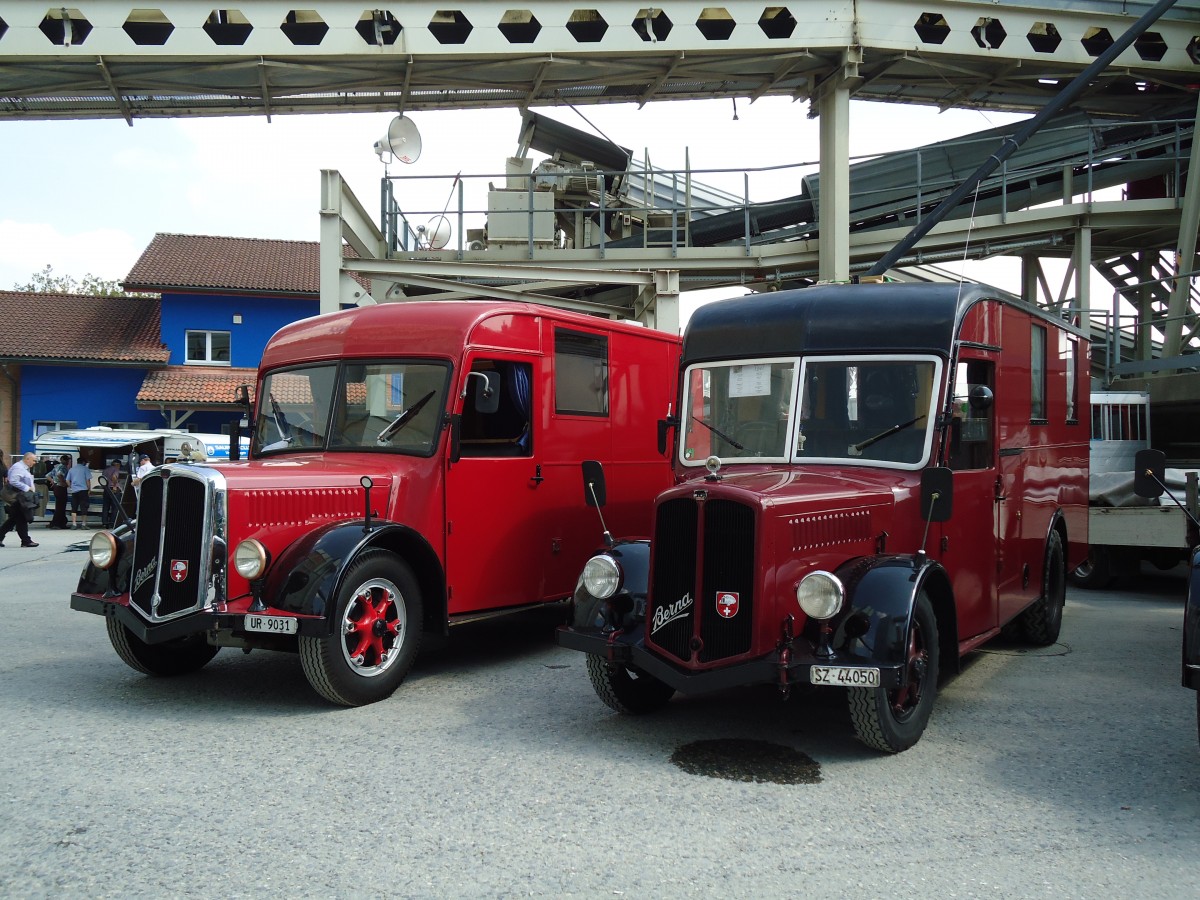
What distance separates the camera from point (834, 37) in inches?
592

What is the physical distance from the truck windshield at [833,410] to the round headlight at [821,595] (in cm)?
127

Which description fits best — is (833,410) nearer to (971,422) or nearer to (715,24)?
(971,422)

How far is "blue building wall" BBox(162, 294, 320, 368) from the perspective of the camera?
3438 centimetres

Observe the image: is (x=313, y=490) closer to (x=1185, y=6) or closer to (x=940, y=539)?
(x=940, y=539)

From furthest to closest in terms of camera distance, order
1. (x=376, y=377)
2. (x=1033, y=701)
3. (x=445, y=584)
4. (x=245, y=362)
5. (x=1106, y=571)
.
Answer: (x=245, y=362), (x=1106, y=571), (x=376, y=377), (x=445, y=584), (x=1033, y=701)

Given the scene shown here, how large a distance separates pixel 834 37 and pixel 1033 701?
36.7ft

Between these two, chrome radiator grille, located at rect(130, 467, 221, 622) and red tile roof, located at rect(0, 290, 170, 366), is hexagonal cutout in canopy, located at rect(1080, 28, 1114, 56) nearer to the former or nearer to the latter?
chrome radiator grille, located at rect(130, 467, 221, 622)

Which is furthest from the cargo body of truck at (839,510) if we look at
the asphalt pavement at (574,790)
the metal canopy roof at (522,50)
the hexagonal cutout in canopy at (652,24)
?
the hexagonal cutout in canopy at (652,24)

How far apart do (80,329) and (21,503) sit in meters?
18.1

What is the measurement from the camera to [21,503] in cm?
1838

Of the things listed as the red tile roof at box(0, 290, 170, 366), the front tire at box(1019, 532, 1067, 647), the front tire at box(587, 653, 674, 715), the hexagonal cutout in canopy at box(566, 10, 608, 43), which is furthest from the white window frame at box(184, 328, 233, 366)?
the front tire at box(587, 653, 674, 715)

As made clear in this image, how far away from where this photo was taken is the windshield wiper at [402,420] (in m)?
7.55

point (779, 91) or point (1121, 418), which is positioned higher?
point (779, 91)

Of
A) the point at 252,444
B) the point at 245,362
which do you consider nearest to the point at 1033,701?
the point at 252,444
